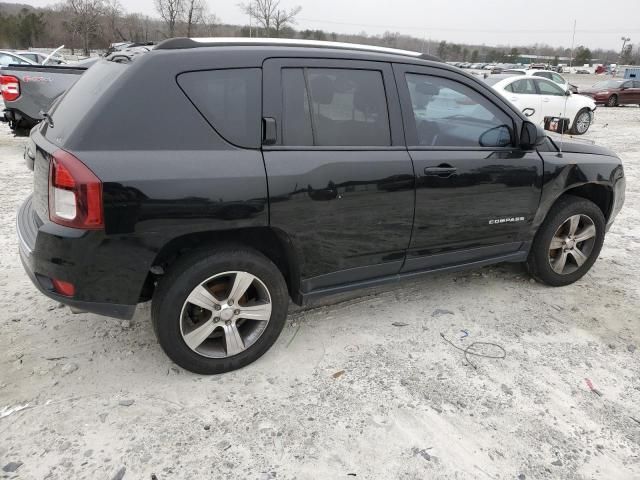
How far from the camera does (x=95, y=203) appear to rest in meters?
2.33

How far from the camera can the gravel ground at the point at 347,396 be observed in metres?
2.32

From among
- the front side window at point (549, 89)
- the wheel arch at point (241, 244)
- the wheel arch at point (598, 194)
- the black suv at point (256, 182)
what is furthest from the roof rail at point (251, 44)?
the front side window at point (549, 89)

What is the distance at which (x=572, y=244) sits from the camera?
13.5 feet

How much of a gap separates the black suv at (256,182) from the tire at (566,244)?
39 cm

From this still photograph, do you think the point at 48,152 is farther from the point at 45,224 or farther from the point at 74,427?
the point at 74,427

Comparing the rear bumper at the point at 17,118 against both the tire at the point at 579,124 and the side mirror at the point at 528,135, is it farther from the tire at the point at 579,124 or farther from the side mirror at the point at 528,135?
the tire at the point at 579,124

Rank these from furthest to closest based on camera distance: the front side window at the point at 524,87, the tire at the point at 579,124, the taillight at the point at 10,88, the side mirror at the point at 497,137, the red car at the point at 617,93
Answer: the red car at the point at 617,93, the tire at the point at 579,124, the front side window at the point at 524,87, the taillight at the point at 10,88, the side mirror at the point at 497,137

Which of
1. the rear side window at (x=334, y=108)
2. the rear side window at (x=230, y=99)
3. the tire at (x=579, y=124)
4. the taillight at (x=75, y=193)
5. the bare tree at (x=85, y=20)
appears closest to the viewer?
the taillight at (x=75, y=193)

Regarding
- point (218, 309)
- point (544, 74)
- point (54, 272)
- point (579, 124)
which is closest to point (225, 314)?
point (218, 309)

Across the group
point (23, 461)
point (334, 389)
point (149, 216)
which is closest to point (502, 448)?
point (334, 389)

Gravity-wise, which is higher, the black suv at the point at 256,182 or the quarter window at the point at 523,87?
the quarter window at the point at 523,87

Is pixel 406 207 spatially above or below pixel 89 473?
above

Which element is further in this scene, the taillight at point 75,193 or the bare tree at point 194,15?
the bare tree at point 194,15

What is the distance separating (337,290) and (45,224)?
169 centimetres
